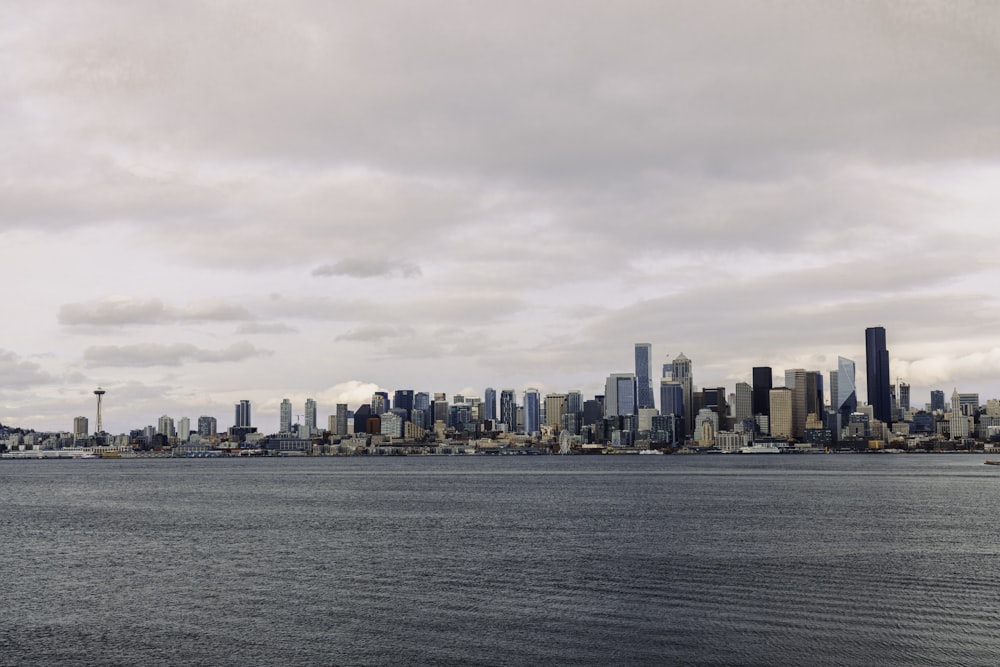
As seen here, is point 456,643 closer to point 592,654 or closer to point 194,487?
point 592,654

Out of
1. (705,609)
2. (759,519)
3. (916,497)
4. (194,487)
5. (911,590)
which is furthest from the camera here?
(194,487)

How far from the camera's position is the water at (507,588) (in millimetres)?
A: 43594

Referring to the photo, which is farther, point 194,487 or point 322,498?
point 194,487

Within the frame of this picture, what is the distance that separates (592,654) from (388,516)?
71.8 metres

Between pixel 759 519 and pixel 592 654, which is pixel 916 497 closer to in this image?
pixel 759 519

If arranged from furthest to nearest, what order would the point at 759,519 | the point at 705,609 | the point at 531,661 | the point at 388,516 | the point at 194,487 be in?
the point at 194,487 < the point at 388,516 < the point at 759,519 < the point at 705,609 < the point at 531,661

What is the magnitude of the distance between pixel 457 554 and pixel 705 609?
27.7 meters

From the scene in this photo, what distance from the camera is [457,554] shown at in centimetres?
7431

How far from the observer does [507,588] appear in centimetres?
5825

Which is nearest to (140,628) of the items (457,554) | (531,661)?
(531,661)

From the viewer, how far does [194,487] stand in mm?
192750

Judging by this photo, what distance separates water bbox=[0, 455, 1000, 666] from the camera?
1716 inches

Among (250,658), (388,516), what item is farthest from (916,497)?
(250,658)

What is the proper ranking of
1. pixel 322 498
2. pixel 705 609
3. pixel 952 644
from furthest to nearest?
pixel 322 498 → pixel 705 609 → pixel 952 644
